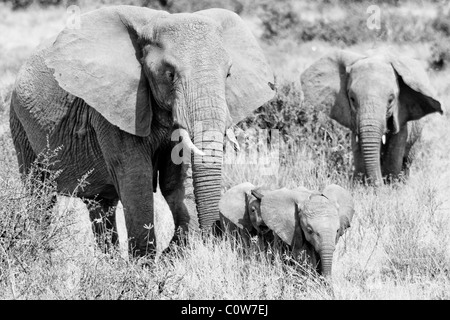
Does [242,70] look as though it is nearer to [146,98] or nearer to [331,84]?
[146,98]

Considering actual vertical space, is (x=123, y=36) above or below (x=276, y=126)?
above

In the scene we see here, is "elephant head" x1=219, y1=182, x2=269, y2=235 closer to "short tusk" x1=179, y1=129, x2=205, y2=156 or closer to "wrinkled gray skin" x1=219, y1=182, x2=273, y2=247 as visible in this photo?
"wrinkled gray skin" x1=219, y1=182, x2=273, y2=247

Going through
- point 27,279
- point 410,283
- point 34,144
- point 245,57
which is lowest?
point 410,283

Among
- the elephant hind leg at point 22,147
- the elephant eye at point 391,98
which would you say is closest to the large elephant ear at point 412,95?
the elephant eye at point 391,98

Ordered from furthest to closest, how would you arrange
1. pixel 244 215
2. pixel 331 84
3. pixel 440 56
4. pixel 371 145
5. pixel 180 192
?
pixel 440 56
pixel 331 84
pixel 371 145
pixel 244 215
pixel 180 192

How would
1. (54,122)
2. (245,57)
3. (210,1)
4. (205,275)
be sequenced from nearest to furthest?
(205,275) → (245,57) → (54,122) → (210,1)

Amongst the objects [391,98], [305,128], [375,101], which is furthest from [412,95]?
[305,128]

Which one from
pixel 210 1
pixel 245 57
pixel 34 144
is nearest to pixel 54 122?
pixel 34 144

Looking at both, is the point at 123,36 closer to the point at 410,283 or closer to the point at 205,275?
the point at 205,275

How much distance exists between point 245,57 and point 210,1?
23727mm

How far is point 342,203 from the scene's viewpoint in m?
7.01

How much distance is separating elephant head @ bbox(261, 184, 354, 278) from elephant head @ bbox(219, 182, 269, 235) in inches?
9.9

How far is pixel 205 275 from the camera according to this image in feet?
21.2

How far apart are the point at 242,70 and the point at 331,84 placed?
4.63m
